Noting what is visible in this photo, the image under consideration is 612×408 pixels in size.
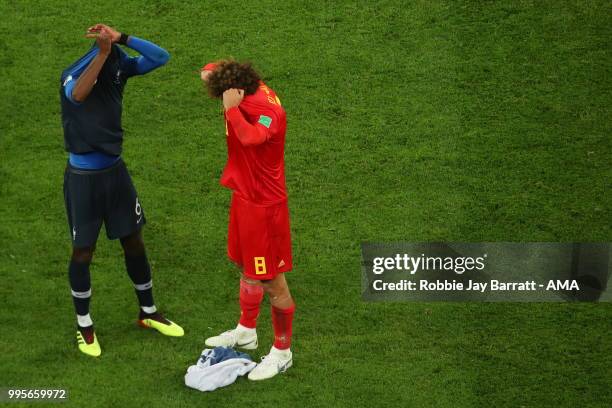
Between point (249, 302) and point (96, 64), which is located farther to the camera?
point (249, 302)

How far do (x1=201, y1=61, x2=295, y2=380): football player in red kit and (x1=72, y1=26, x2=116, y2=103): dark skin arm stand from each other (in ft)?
1.97

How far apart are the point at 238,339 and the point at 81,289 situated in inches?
43.7

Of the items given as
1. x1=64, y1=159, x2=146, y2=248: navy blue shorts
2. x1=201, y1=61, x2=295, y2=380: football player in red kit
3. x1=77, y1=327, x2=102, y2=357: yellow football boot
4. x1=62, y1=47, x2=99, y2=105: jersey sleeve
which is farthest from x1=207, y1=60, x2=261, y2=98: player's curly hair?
x1=77, y1=327, x2=102, y2=357: yellow football boot

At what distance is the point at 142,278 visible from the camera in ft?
26.2

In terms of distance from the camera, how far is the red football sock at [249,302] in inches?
305

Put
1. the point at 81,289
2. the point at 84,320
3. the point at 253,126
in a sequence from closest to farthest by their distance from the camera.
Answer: the point at 253,126 → the point at 81,289 → the point at 84,320

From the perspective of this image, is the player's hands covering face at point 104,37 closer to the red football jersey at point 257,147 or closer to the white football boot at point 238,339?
the red football jersey at point 257,147

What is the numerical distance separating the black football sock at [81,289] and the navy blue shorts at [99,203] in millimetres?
161

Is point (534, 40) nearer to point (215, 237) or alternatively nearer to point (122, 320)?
point (215, 237)

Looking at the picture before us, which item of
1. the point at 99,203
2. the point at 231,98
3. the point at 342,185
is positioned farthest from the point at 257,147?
the point at 342,185

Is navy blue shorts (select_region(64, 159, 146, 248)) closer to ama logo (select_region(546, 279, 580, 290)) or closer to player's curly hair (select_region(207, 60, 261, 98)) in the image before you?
player's curly hair (select_region(207, 60, 261, 98))

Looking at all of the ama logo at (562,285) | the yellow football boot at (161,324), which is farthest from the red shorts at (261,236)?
the ama logo at (562,285)

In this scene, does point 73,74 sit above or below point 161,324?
above

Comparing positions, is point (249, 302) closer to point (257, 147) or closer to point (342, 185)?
point (257, 147)
